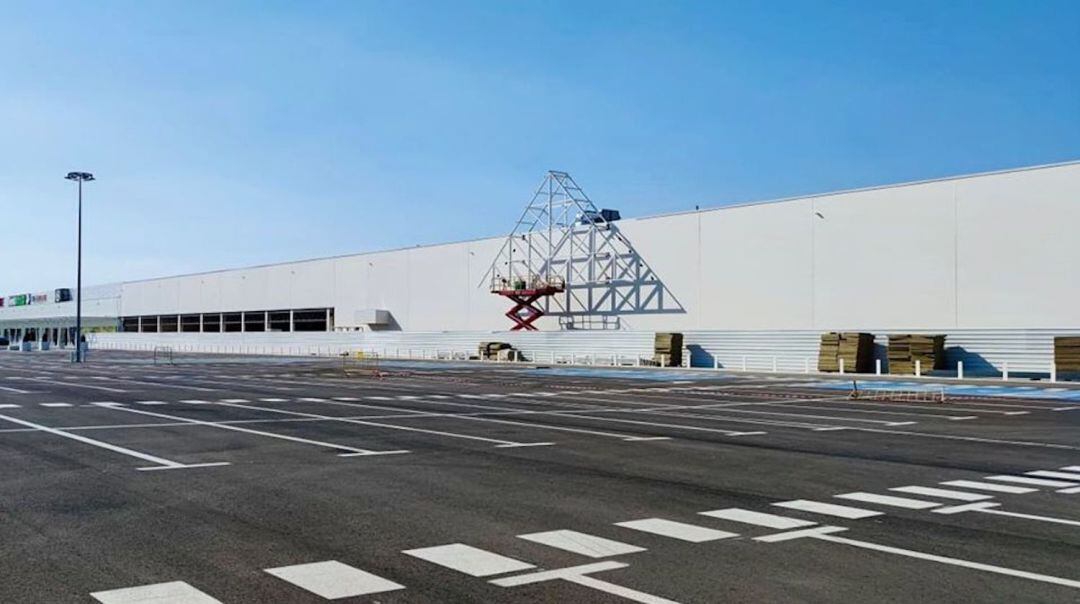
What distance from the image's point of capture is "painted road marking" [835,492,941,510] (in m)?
10.3

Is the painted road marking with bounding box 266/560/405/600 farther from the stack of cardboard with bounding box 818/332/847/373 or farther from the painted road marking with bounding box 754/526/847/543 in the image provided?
the stack of cardboard with bounding box 818/332/847/373

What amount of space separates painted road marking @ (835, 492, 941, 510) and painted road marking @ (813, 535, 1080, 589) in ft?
6.86

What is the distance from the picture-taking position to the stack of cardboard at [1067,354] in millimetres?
38188

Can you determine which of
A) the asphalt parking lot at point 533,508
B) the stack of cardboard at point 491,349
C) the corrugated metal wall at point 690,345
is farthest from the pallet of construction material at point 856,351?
the stack of cardboard at point 491,349

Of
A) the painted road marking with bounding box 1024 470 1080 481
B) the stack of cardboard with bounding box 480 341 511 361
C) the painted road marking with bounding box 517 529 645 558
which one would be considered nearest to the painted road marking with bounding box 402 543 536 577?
the painted road marking with bounding box 517 529 645 558

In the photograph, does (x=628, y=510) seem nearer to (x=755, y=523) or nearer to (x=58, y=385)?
Answer: (x=755, y=523)

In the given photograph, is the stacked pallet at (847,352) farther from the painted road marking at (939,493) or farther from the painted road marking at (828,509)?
the painted road marking at (828,509)

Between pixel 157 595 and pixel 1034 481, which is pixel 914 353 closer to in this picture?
pixel 1034 481

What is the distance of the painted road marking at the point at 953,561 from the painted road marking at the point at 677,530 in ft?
2.98

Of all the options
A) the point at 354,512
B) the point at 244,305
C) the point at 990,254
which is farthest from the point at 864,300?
the point at 244,305

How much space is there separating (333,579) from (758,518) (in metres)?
4.40

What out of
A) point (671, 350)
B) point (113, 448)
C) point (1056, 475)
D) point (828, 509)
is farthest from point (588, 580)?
point (671, 350)

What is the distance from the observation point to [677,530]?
29.1ft

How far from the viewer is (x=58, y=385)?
34.5 m
